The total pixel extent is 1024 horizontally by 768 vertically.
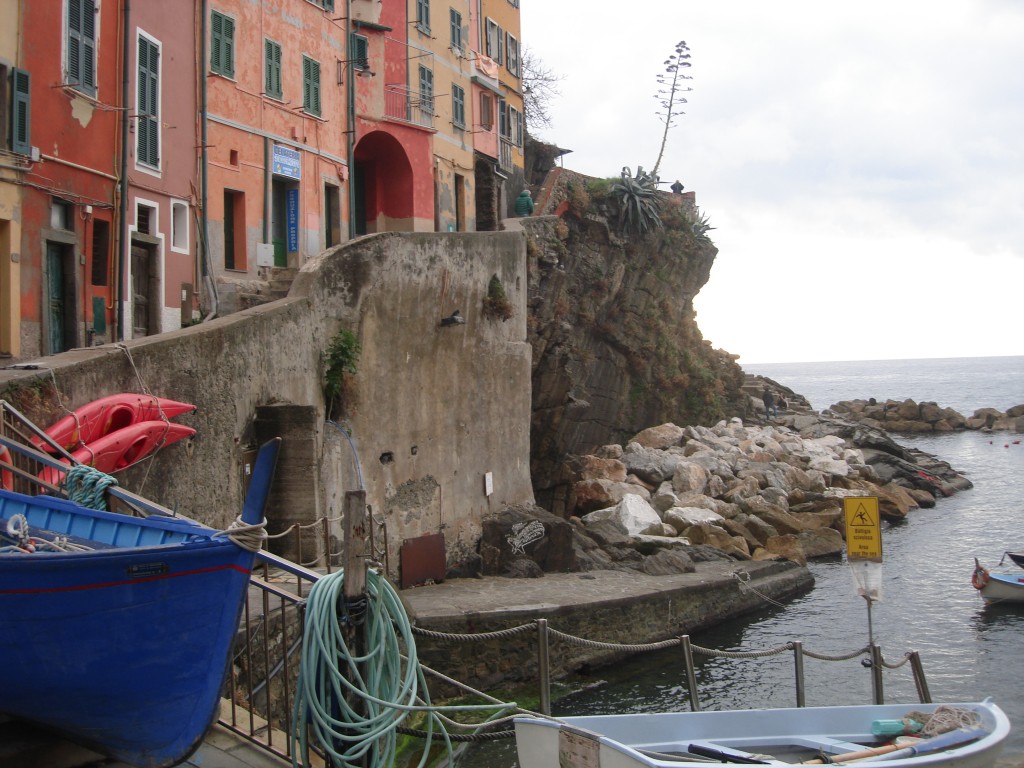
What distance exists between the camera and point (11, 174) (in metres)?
13.0

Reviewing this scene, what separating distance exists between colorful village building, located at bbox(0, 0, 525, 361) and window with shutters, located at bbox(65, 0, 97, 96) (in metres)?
0.02

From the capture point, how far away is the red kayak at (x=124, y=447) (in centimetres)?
954

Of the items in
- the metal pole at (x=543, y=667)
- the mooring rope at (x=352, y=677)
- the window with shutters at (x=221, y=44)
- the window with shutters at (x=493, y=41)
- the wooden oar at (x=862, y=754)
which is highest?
the window with shutters at (x=493, y=41)

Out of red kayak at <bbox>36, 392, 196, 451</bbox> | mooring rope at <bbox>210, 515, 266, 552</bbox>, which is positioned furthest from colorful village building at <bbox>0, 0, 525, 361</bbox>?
mooring rope at <bbox>210, 515, 266, 552</bbox>

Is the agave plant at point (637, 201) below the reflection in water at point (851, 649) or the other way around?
the other way around

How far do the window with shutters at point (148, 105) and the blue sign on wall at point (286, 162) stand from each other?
3545 mm

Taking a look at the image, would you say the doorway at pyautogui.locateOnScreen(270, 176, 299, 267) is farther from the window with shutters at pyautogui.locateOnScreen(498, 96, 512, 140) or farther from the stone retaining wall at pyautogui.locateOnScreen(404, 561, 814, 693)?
the window with shutters at pyautogui.locateOnScreen(498, 96, 512, 140)

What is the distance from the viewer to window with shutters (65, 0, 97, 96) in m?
14.1

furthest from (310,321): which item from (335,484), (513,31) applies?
(513,31)

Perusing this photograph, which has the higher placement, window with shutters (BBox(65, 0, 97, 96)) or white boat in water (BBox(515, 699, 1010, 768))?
window with shutters (BBox(65, 0, 97, 96))

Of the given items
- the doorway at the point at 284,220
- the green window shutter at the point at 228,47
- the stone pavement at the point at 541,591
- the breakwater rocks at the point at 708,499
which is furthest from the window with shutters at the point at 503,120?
the stone pavement at the point at 541,591

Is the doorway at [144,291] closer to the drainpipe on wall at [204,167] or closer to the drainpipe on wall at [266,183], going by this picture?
the drainpipe on wall at [204,167]

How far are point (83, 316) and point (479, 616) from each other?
7006 mm

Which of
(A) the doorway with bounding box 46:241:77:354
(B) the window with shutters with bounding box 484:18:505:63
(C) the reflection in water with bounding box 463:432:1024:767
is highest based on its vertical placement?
(B) the window with shutters with bounding box 484:18:505:63
